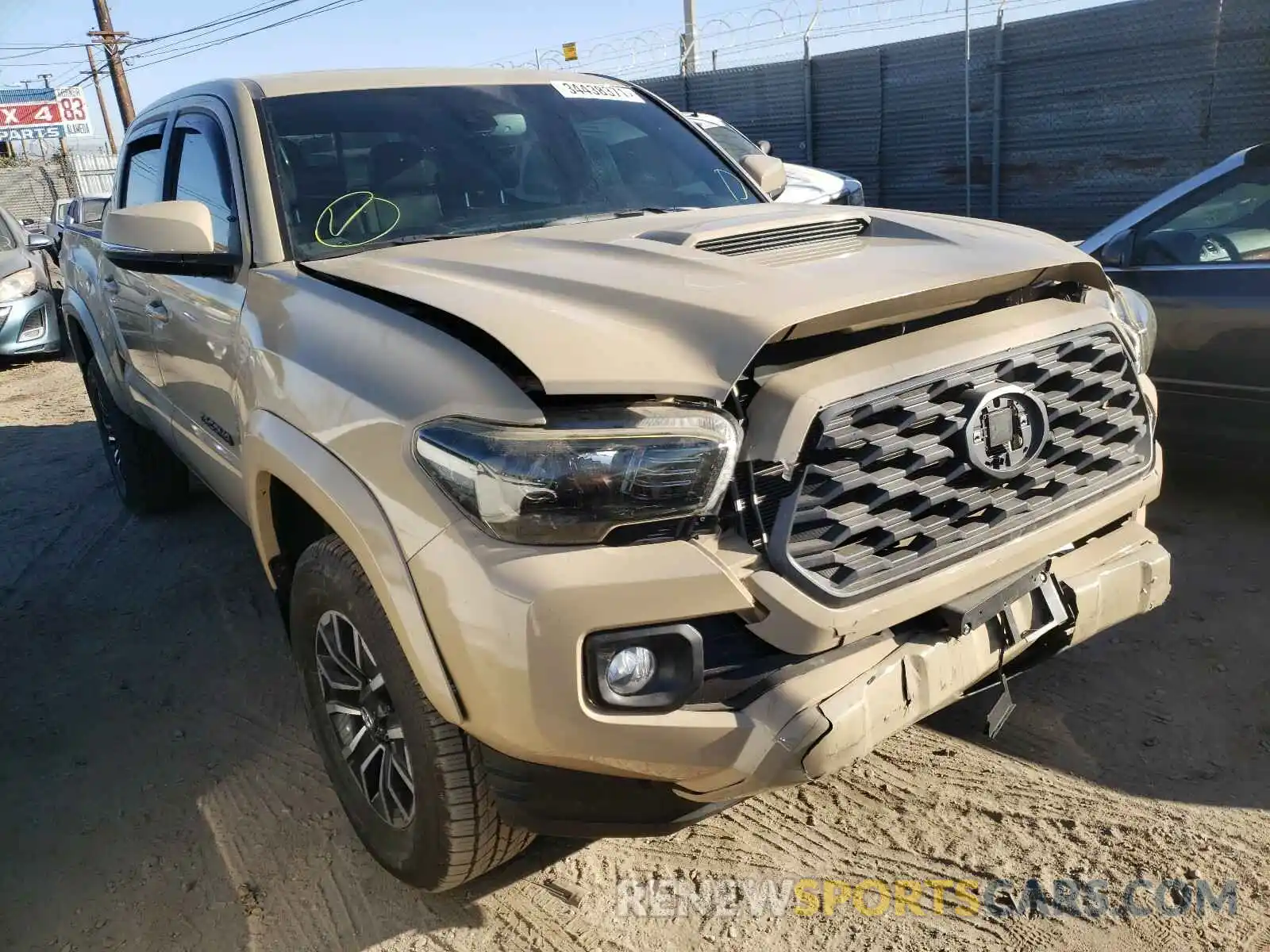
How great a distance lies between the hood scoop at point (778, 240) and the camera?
249 cm

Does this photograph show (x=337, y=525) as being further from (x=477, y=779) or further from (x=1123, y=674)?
(x=1123, y=674)

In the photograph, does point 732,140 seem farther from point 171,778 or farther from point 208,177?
point 171,778

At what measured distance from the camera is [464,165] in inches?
127

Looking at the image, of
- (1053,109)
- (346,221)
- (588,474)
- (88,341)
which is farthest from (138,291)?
(1053,109)

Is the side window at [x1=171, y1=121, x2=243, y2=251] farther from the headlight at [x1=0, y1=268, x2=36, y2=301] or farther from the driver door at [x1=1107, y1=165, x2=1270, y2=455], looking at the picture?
the headlight at [x1=0, y1=268, x2=36, y2=301]

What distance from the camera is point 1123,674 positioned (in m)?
3.20

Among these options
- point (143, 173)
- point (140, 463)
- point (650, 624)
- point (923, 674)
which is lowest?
point (140, 463)

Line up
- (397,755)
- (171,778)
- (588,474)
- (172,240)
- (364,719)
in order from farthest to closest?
(171,778) < (172,240) < (364,719) < (397,755) < (588,474)

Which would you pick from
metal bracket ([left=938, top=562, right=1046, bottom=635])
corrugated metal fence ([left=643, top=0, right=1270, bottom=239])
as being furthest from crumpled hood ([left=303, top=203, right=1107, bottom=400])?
corrugated metal fence ([left=643, top=0, right=1270, bottom=239])

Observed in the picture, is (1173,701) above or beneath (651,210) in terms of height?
beneath

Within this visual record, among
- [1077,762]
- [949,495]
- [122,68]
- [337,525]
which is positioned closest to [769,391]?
[949,495]

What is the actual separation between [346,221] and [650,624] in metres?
1.73

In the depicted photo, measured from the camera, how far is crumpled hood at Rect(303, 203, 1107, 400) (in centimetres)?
195

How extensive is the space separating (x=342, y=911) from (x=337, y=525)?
3.31 feet
